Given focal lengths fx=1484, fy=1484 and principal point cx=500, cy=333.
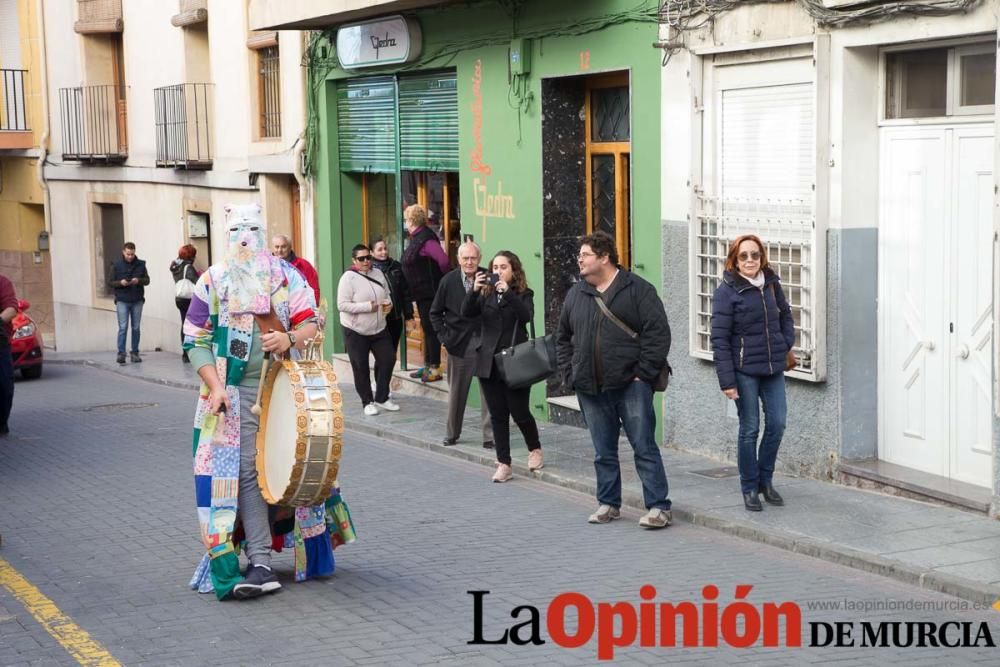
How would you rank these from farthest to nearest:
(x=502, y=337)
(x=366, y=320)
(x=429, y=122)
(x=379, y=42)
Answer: (x=379, y=42)
(x=429, y=122)
(x=366, y=320)
(x=502, y=337)

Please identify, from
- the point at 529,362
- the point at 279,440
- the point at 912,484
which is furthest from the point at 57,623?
the point at 912,484

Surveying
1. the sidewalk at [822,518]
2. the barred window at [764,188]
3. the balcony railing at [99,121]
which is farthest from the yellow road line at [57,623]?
the balcony railing at [99,121]

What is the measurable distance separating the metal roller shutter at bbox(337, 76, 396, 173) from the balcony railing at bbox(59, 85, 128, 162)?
896 centimetres

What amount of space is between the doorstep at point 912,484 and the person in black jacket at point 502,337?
8.17 feet

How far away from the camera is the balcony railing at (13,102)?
2884cm

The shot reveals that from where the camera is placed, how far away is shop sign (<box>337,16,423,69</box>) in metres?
16.5

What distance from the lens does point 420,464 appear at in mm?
12703

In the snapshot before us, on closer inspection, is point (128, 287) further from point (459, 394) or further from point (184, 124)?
point (459, 394)

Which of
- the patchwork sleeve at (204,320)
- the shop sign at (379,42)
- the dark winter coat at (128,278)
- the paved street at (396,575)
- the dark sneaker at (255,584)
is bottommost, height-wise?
the paved street at (396,575)

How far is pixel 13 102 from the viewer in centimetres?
2900

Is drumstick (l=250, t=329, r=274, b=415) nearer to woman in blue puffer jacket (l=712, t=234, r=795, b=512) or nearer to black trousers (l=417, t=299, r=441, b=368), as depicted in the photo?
woman in blue puffer jacket (l=712, t=234, r=795, b=512)

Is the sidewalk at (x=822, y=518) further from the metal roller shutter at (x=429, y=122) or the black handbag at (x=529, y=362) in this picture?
the metal roller shutter at (x=429, y=122)

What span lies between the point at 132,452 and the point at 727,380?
6278 mm

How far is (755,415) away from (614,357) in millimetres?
1082
